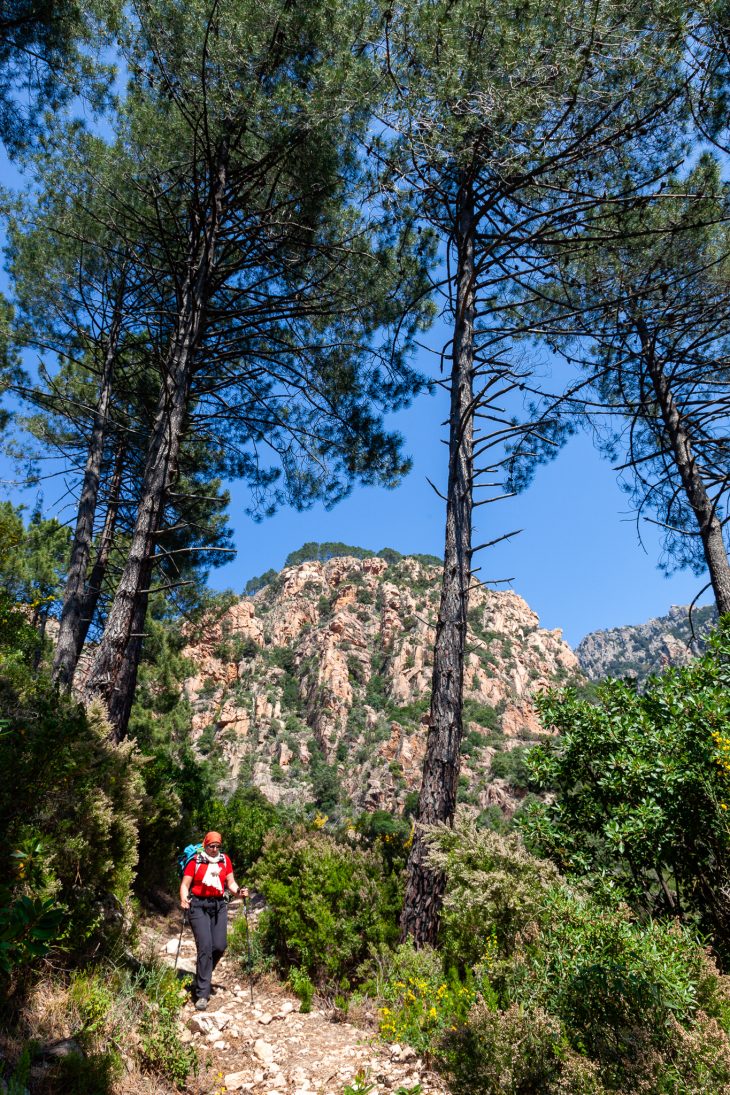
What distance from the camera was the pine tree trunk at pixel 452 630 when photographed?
4.18 m

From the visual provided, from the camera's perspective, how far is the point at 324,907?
4.34 m

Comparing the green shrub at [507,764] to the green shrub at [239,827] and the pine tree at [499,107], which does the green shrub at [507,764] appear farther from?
the pine tree at [499,107]

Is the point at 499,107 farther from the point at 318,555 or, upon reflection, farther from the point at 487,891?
the point at 318,555

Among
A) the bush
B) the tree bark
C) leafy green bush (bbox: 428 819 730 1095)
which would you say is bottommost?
leafy green bush (bbox: 428 819 730 1095)

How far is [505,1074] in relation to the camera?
7.41 ft

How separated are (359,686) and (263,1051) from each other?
51.9 metres

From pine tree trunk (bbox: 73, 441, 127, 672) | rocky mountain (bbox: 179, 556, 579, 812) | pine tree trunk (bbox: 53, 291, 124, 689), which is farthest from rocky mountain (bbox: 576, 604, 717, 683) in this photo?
pine tree trunk (bbox: 53, 291, 124, 689)

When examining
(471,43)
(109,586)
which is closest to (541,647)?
(109,586)

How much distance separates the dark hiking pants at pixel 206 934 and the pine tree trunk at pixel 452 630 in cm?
136

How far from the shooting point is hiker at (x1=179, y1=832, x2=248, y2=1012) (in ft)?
13.2

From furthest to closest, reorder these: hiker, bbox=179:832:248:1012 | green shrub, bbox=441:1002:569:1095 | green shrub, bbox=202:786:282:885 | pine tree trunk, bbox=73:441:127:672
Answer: pine tree trunk, bbox=73:441:127:672, green shrub, bbox=202:786:282:885, hiker, bbox=179:832:248:1012, green shrub, bbox=441:1002:569:1095

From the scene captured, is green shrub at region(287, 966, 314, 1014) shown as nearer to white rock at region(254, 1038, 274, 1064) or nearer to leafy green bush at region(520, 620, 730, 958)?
white rock at region(254, 1038, 274, 1064)

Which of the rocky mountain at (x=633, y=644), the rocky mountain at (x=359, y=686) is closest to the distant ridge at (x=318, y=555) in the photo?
the rocky mountain at (x=359, y=686)

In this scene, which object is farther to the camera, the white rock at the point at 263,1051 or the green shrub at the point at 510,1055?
the white rock at the point at 263,1051
